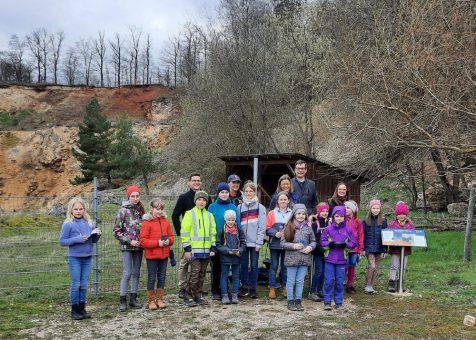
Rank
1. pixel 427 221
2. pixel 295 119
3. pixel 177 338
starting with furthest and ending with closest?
pixel 295 119, pixel 427 221, pixel 177 338

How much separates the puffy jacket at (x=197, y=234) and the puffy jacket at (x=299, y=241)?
95 cm

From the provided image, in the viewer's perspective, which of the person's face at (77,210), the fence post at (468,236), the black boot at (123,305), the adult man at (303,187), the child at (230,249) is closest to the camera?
the person's face at (77,210)

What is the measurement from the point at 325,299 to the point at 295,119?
62.8ft

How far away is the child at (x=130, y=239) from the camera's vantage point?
19.8 ft

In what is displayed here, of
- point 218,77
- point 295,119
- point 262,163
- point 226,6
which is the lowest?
point 262,163

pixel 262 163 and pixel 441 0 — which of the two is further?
pixel 262 163

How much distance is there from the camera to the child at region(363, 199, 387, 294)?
23.0 feet

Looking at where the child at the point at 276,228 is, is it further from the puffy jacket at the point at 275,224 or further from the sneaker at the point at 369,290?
the sneaker at the point at 369,290

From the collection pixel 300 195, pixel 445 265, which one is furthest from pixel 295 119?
pixel 300 195

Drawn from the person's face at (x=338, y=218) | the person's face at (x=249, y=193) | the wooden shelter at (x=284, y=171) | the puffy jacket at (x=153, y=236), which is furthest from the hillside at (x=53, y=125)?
the person's face at (x=338, y=218)

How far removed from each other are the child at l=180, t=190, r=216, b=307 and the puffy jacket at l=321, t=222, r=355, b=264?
1449 mm

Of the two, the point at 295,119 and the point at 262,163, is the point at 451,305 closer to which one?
the point at 262,163

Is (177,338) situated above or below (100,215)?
below

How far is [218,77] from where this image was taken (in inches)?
1033
